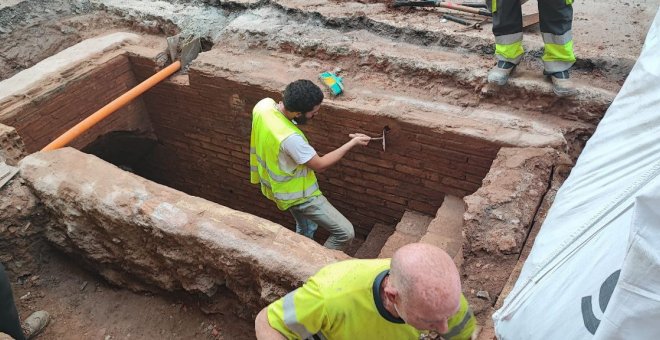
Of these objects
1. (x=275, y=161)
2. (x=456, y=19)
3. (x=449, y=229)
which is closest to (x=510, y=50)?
(x=456, y=19)

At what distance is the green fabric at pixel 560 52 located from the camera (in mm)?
3908

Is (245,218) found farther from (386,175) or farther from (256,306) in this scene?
(386,175)

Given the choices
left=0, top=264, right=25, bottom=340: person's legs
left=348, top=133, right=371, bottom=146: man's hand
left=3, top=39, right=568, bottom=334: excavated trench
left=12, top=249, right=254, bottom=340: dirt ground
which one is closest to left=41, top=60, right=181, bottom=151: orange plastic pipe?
left=3, top=39, right=568, bottom=334: excavated trench

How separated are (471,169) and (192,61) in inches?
114

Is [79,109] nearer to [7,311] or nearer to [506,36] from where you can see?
[7,311]

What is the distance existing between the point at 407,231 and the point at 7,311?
285 centimetres

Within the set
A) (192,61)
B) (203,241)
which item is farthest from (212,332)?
(192,61)

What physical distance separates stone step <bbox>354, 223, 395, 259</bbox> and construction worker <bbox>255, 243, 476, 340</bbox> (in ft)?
7.78

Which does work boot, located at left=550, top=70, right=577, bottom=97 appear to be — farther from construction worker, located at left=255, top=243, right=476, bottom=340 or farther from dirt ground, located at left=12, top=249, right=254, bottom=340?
dirt ground, located at left=12, top=249, right=254, bottom=340

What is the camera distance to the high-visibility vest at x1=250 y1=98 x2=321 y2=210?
3.60 meters

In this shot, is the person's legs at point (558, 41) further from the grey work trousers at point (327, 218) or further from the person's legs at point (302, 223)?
the person's legs at point (302, 223)

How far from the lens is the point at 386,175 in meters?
4.48

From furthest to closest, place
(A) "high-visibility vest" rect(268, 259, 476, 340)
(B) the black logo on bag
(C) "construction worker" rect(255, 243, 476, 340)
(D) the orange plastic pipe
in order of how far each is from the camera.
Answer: (D) the orange plastic pipe
(A) "high-visibility vest" rect(268, 259, 476, 340)
(B) the black logo on bag
(C) "construction worker" rect(255, 243, 476, 340)

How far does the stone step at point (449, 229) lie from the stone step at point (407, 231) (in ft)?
1.10
